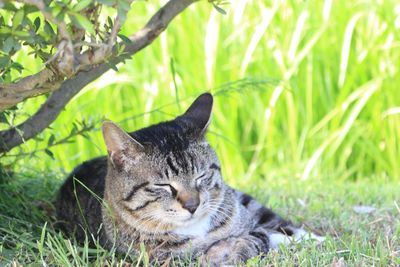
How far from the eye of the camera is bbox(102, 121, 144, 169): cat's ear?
321 cm

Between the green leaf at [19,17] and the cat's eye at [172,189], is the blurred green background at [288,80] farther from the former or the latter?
the green leaf at [19,17]

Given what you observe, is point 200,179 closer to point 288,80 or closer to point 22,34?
point 22,34

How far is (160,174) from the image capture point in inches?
128

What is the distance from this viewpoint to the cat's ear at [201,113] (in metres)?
3.47

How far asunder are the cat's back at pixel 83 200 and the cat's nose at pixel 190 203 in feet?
1.52

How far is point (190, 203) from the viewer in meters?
3.18

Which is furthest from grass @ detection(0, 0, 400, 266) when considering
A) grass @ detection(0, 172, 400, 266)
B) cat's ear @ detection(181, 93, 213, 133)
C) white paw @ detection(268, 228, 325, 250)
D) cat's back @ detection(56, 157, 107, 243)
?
cat's ear @ detection(181, 93, 213, 133)

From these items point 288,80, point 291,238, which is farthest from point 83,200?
point 288,80

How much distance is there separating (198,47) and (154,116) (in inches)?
26.7

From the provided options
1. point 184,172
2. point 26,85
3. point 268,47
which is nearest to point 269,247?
point 184,172

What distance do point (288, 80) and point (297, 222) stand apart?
2178mm

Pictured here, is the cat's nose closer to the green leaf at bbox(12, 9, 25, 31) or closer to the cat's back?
the cat's back

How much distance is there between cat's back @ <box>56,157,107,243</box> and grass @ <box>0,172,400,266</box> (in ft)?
0.32

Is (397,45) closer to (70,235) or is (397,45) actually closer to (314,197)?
(314,197)
